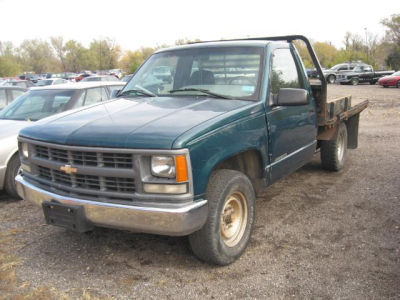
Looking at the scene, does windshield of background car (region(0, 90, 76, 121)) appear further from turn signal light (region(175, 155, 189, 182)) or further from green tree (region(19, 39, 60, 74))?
green tree (region(19, 39, 60, 74))

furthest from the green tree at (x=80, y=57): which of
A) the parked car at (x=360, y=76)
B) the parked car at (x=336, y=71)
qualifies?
the parked car at (x=360, y=76)

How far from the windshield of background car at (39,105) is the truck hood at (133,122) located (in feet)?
7.91

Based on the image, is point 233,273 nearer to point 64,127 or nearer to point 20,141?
point 64,127

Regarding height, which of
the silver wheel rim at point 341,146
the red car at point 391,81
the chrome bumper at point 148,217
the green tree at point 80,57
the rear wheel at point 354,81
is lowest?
the rear wheel at point 354,81

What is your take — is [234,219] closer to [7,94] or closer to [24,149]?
[24,149]

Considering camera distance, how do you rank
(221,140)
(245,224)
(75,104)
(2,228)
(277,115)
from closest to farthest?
(221,140), (245,224), (277,115), (2,228), (75,104)

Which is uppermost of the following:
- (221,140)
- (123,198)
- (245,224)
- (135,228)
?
(221,140)

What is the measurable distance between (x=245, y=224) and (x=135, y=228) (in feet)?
3.84

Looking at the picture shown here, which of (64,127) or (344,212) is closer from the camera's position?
(64,127)

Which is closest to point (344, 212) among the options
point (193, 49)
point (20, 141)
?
point (193, 49)

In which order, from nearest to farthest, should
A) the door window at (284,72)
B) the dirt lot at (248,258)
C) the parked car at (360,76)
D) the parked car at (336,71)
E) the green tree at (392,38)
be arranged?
1. the dirt lot at (248,258)
2. the door window at (284,72)
3. the parked car at (360,76)
4. the parked car at (336,71)
5. the green tree at (392,38)

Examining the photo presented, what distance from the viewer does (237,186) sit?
3553 mm

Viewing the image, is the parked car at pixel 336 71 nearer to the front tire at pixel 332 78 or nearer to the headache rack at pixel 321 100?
the front tire at pixel 332 78

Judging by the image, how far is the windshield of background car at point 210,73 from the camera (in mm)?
4172
